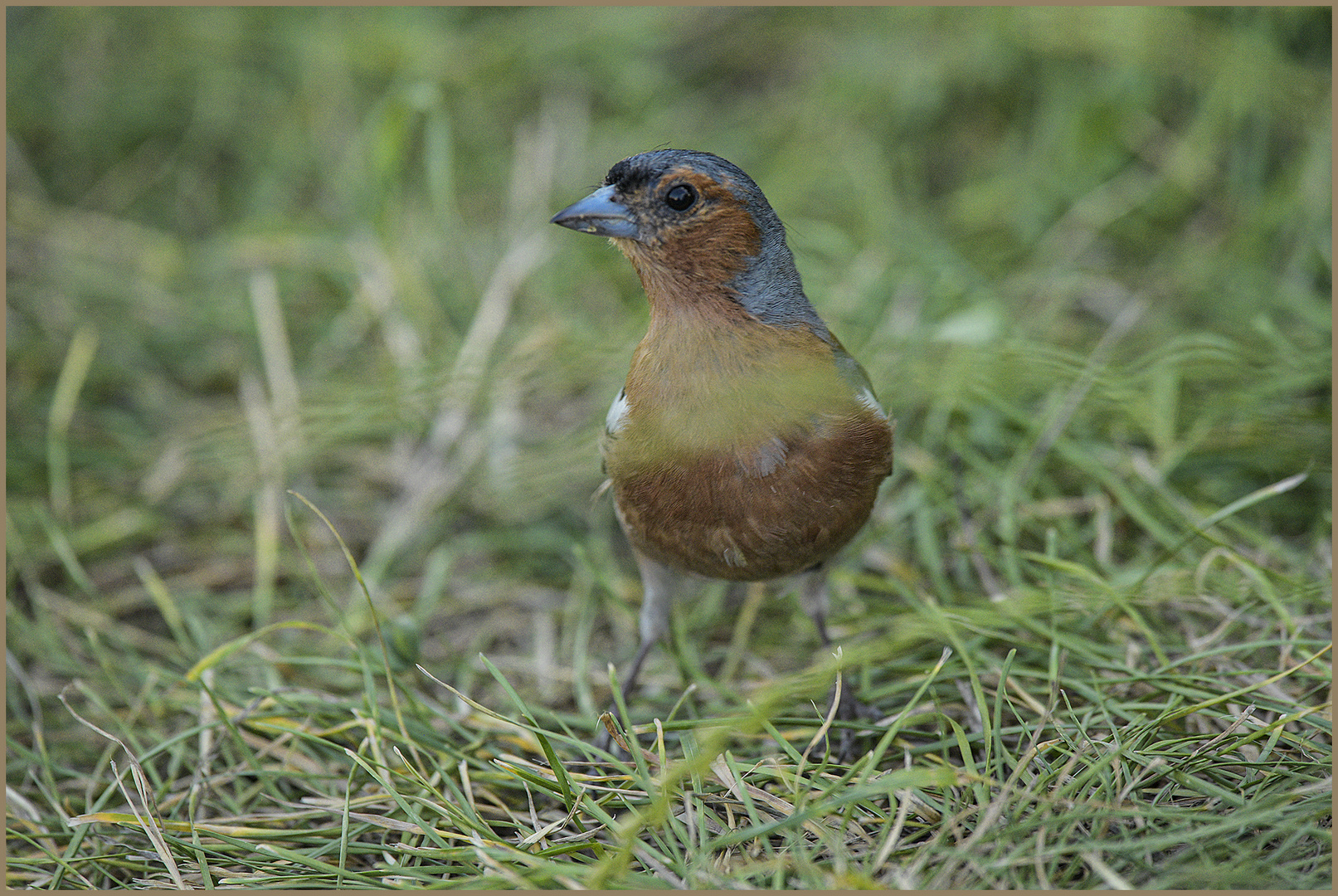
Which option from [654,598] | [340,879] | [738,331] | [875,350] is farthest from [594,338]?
[340,879]

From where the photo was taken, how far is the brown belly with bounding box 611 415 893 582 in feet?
8.30

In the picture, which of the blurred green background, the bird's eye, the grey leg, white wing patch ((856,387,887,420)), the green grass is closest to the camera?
the green grass

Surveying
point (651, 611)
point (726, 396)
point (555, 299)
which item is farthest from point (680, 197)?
point (555, 299)

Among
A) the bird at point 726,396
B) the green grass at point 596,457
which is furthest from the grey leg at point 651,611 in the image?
the bird at point 726,396

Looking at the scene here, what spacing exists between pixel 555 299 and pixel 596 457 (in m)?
1.15

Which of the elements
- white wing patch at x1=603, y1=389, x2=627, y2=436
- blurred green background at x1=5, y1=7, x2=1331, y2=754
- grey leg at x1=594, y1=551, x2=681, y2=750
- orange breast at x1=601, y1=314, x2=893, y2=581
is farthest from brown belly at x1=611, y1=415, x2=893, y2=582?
blurred green background at x1=5, y1=7, x2=1331, y2=754

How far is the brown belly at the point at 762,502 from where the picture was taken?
99.7 inches

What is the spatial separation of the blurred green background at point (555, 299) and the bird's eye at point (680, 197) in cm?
125

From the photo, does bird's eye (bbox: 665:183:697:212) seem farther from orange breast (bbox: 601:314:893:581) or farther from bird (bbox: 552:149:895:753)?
orange breast (bbox: 601:314:893:581)

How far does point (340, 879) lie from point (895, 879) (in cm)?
129

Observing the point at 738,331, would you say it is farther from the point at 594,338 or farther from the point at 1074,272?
the point at 1074,272

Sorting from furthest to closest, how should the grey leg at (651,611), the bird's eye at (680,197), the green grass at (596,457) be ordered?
the grey leg at (651,611), the bird's eye at (680,197), the green grass at (596,457)

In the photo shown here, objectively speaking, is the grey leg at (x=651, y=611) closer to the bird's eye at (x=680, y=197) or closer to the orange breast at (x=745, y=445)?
the orange breast at (x=745, y=445)

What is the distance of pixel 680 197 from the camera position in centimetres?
261
